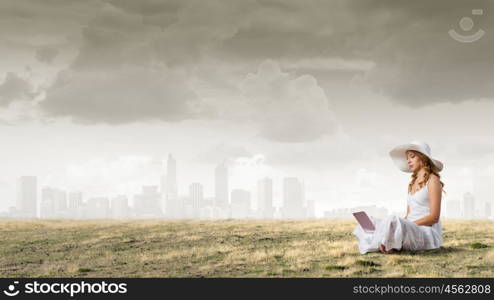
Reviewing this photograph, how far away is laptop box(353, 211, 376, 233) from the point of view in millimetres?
19344

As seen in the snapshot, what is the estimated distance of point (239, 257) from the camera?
70.5 feet

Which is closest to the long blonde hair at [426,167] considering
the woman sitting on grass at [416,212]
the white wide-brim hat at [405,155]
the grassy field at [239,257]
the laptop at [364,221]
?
the woman sitting on grass at [416,212]

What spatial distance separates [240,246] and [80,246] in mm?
8921

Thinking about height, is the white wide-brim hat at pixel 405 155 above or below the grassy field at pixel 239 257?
above

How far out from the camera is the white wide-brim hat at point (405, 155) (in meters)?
18.6

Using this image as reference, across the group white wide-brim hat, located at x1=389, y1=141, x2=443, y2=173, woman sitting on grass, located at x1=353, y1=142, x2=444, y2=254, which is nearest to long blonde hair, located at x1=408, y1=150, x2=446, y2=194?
woman sitting on grass, located at x1=353, y1=142, x2=444, y2=254

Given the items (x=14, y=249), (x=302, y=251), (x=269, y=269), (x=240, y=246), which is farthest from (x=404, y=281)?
(x=14, y=249)

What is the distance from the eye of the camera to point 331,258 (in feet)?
66.8

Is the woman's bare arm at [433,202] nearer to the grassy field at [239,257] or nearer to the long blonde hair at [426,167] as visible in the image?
the long blonde hair at [426,167]

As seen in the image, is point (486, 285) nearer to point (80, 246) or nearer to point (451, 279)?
point (451, 279)

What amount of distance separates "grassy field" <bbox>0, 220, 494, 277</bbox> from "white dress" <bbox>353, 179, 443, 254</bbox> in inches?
13.7

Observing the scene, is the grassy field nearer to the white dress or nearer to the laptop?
the white dress

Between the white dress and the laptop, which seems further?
the laptop

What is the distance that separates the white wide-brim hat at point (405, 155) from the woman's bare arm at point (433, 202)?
58cm
